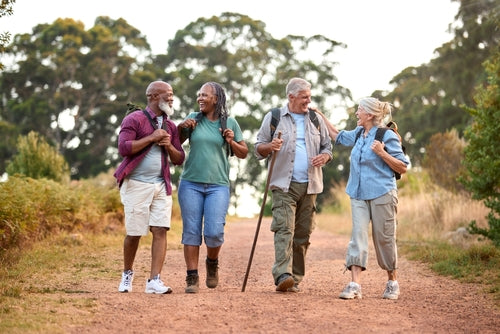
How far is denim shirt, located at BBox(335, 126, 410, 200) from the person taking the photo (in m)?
7.95

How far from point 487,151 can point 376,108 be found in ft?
15.7

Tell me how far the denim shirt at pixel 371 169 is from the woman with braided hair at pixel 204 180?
1142mm

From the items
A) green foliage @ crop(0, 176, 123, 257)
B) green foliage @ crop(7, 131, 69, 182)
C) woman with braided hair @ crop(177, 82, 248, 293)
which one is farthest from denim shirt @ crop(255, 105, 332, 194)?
green foliage @ crop(7, 131, 69, 182)

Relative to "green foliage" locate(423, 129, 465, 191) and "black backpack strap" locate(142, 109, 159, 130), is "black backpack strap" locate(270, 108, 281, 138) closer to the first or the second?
"black backpack strap" locate(142, 109, 159, 130)

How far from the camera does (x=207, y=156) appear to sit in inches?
316

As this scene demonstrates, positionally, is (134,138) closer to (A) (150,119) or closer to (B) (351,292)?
(A) (150,119)

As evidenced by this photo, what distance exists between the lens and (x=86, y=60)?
36.5m

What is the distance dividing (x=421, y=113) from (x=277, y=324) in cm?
2973

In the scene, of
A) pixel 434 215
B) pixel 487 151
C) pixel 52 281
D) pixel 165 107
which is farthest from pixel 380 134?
pixel 434 215

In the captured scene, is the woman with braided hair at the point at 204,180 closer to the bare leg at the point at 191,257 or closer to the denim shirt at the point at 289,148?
the bare leg at the point at 191,257

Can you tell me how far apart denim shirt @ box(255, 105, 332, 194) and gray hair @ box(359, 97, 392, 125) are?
0.52m

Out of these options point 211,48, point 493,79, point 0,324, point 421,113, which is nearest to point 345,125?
point 421,113

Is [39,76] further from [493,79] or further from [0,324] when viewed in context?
[0,324]

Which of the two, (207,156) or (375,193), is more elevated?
(207,156)
